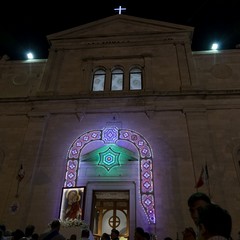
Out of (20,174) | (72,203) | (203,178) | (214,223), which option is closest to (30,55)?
(20,174)

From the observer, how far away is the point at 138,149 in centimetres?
1179

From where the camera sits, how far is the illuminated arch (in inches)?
412

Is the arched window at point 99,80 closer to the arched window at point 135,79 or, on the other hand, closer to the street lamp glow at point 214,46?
the arched window at point 135,79

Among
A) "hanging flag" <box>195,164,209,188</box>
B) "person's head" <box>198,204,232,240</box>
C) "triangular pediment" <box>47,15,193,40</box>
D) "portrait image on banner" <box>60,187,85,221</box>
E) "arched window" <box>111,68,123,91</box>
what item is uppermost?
"triangular pediment" <box>47,15,193,40</box>

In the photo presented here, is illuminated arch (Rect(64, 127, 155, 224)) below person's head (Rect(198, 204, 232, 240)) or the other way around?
the other way around

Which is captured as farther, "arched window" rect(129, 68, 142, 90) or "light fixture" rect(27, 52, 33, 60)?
"light fixture" rect(27, 52, 33, 60)

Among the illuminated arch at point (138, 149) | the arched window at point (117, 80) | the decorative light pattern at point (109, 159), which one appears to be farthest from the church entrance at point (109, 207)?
the arched window at point (117, 80)

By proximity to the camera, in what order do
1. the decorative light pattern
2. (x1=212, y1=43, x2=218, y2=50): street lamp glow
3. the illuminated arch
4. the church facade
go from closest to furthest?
the illuminated arch < the church facade < the decorative light pattern < (x1=212, y1=43, x2=218, y2=50): street lamp glow

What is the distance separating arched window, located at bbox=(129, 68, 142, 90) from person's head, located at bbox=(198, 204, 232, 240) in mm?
12166

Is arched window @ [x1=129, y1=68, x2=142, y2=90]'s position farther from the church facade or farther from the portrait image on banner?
the portrait image on banner

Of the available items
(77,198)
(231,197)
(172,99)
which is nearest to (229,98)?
(172,99)

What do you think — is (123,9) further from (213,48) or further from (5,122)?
(5,122)

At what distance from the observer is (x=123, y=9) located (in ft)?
56.6

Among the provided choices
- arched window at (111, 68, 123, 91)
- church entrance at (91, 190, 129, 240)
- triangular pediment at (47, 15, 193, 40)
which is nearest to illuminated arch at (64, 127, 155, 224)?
church entrance at (91, 190, 129, 240)
